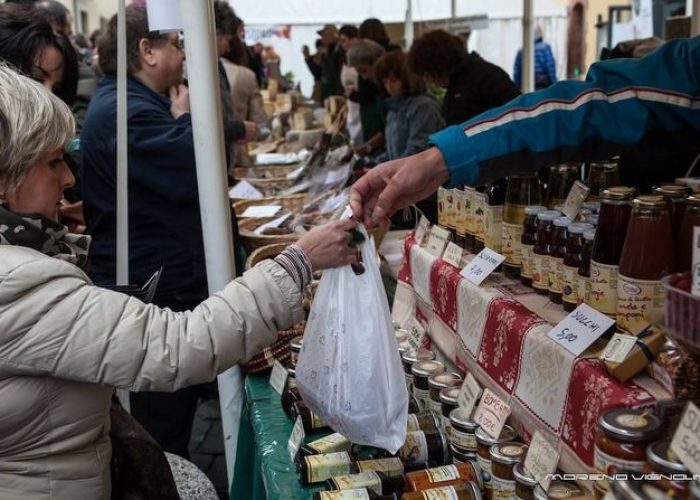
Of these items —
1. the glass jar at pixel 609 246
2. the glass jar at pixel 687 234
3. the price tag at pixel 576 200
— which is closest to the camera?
the glass jar at pixel 687 234

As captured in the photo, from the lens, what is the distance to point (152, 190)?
8.58ft

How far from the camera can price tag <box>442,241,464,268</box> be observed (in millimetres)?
2043

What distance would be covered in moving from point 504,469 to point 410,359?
21.8 inches

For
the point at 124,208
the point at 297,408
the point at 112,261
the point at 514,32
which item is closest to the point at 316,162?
the point at 112,261

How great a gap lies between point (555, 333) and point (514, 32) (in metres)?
11.2

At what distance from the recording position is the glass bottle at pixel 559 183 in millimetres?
1854

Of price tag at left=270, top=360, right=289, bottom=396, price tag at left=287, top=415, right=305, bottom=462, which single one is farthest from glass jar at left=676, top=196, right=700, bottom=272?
price tag at left=270, top=360, right=289, bottom=396

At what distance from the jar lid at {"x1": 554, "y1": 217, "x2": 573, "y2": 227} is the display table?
0.60 ft

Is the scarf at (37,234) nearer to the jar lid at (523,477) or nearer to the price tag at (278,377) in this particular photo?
the price tag at (278,377)

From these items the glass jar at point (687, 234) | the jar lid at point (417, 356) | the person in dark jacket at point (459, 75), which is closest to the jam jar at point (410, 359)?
the jar lid at point (417, 356)

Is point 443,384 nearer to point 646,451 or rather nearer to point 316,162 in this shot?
point 646,451

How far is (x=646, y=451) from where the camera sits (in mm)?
1007

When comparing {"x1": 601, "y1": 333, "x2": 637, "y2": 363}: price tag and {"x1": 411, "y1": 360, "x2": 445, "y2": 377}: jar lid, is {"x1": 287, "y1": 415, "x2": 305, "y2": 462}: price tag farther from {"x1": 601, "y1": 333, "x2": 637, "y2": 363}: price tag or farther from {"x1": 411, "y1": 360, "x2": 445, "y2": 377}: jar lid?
{"x1": 601, "y1": 333, "x2": 637, "y2": 363}: price tag

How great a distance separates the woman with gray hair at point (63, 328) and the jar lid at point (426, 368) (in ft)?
1.53
